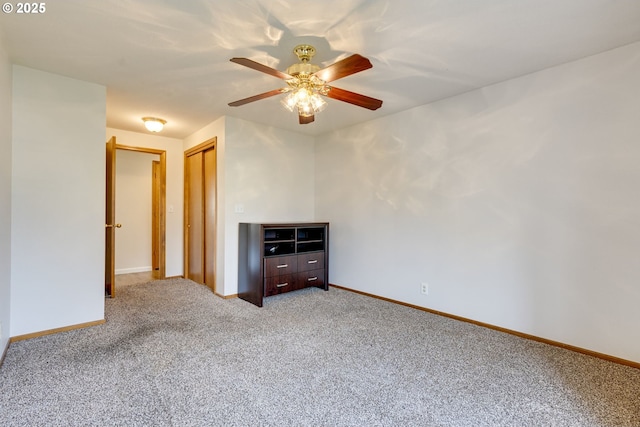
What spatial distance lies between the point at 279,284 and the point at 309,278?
48 cm

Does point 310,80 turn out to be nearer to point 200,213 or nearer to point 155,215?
point 200,213

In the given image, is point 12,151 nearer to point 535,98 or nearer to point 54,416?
point 54,416

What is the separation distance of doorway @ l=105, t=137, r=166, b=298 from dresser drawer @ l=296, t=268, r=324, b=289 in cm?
219

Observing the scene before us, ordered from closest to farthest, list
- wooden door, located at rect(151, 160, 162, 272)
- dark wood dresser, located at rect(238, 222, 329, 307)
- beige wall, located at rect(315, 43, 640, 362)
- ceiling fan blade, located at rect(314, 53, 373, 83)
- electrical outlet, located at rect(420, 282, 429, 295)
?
ceiling fan blade, located at rect(314, 53, 373, 83), beige wall, located at rect(315, 43, 640, 362), electrical outlet, located at rect(420, 282, 429, 295), dark wood dresser, located at rect(238, 222, 329, 307), wooden door, located at rect(151, 160, 162, 272)

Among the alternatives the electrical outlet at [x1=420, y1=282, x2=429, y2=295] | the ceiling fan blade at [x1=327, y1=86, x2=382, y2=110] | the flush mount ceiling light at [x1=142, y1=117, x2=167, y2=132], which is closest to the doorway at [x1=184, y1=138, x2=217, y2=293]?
the flush mount ceiling light at [x1=142, y1=117, x2=167, y2=132]

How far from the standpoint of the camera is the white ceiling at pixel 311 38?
179 centimetres

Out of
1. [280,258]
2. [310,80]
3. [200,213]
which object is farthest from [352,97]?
[200,213]

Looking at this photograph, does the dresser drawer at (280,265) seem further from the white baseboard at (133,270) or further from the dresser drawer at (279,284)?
the white baseboard at (133,270)

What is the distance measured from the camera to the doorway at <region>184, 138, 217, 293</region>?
13.6ft

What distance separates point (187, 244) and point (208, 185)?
3.99ft

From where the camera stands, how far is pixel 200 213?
4500mm

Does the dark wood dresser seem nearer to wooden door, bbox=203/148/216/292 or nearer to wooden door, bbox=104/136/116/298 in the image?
wooden door, bbox=203/148/216/292

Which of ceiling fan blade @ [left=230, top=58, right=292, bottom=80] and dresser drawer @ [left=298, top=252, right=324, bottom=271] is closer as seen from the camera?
ceiling fan blade @ [left=230, top=58, right=292, bottom=80]

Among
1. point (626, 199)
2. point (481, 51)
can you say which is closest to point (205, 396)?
point (481, 51)
